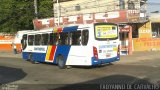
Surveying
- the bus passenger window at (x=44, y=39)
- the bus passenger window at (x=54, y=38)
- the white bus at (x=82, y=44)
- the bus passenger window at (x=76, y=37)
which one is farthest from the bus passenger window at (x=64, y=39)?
the bus passenger window at (x=44, y=39)

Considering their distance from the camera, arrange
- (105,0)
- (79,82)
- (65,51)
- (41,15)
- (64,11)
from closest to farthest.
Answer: (79,82) → (65,51) → (105,0) → (64,11) → (41,15)

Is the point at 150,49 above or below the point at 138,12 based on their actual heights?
below

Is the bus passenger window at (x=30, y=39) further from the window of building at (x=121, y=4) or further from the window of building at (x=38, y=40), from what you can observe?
the window of building at (x=121, y=4)

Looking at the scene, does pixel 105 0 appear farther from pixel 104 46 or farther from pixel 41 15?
pixel 104 46

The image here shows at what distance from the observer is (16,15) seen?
55375 millimetres

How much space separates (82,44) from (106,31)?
5.07 ft

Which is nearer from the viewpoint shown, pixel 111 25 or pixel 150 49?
pixel 111 25

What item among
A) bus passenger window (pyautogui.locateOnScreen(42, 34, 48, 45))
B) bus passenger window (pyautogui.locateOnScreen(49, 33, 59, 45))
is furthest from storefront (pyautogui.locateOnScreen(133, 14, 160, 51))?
bus passenger window (pyautogui.locateOnScreen(49, 33, 59, 45))

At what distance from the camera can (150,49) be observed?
3809 centimetres

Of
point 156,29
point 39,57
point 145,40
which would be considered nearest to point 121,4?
point 156,29

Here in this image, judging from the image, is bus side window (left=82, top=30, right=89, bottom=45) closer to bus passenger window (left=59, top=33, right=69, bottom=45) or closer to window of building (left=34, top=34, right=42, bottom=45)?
bus passenger window (left=59, top=33, right=69, bottom=45)

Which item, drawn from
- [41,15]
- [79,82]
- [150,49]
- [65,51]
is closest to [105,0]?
[150,49]

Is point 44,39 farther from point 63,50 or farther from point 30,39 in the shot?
point 63,50

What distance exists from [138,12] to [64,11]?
58.6 feet
